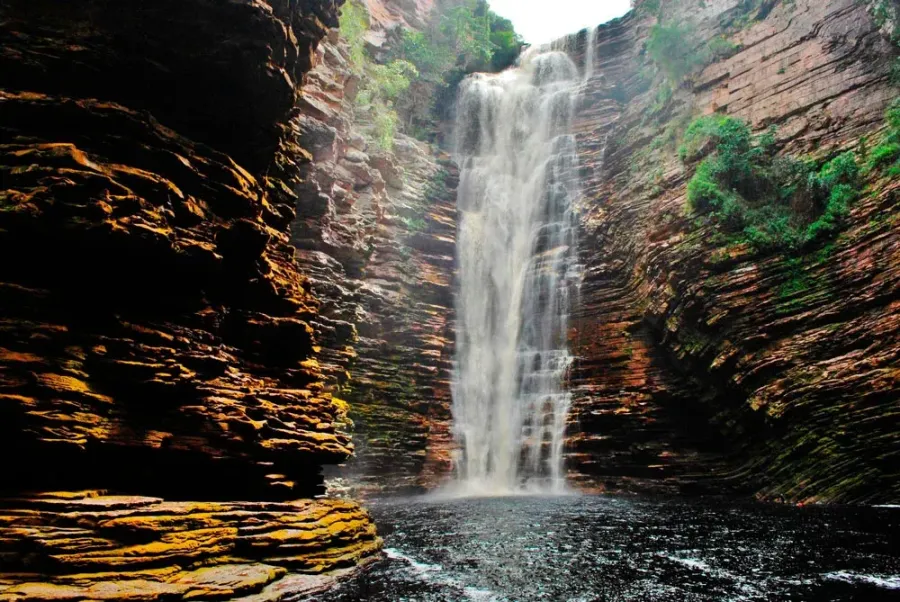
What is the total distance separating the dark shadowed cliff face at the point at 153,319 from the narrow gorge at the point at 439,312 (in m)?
0.05

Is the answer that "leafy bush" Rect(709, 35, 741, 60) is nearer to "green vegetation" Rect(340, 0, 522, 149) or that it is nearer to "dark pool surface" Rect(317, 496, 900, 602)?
"green vegetation" Rect(340, 0, 522, 149)

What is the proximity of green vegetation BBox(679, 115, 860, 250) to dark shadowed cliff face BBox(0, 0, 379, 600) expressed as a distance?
16.2m

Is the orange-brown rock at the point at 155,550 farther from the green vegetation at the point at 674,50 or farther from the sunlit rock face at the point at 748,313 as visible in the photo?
the green vegetation at the point at 674,50

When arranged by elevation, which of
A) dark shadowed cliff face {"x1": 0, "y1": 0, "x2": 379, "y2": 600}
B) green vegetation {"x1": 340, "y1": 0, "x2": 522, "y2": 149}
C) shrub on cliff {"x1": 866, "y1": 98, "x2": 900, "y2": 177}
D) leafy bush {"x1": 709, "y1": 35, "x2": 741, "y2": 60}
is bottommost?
dark shadowed cliff face {"x1": 0, "y1": 0, "x2": 379, "y2": 600}

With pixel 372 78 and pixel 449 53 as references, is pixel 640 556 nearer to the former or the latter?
pixel 372 78

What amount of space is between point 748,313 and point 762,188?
5490 millimetres

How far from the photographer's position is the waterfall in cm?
2286

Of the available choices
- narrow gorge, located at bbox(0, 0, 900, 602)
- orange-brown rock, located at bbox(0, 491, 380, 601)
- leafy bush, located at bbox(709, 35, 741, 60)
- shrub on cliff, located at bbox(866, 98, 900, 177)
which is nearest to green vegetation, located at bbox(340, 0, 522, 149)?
narrow gorge, located at bbox(0, 0, 900, 602)

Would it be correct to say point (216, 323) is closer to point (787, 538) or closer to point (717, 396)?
point (787, 538)

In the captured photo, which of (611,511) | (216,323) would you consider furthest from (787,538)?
(216,323)

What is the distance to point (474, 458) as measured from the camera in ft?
77.5

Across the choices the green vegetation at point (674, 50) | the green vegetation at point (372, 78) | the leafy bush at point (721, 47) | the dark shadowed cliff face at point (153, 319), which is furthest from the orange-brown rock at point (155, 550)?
the green vegetation at point (674, 50)

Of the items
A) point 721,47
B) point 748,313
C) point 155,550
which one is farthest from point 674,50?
point 155,550

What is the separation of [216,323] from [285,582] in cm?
499
